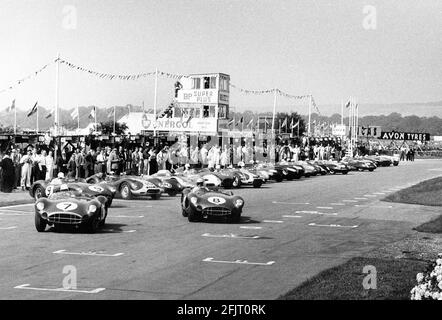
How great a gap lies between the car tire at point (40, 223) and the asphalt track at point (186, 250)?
0.60 feet

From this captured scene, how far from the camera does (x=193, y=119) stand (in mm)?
61656

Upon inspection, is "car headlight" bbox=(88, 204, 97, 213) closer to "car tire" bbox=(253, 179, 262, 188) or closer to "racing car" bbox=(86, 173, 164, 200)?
"racing car" bbox=(86, 173, 164, 200)

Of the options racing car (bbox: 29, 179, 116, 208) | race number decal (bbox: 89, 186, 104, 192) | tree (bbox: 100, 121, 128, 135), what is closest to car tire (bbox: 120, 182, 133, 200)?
racing car (bbox: 29, 179, 116, 208)

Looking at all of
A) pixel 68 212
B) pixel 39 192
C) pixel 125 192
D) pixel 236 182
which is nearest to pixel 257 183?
pixel 236 182

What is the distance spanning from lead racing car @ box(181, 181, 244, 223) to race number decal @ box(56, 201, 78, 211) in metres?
3.72

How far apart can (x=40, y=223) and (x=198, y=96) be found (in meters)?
47.2

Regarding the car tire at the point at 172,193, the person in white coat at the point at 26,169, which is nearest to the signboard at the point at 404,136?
the car tire at the point at 172,193

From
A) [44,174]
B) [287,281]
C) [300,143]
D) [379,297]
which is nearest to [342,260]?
[287,281]

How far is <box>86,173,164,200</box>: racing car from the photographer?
2522 centimetres

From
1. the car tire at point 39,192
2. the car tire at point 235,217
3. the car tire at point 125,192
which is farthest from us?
the car tire at point 125,192

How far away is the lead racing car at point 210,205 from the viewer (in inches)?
734

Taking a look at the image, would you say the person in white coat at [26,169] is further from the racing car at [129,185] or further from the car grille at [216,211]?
the car grille at [216,211]

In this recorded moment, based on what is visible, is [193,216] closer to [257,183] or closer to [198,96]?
[257,183]

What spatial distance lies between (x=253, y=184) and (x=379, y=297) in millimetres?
24434
